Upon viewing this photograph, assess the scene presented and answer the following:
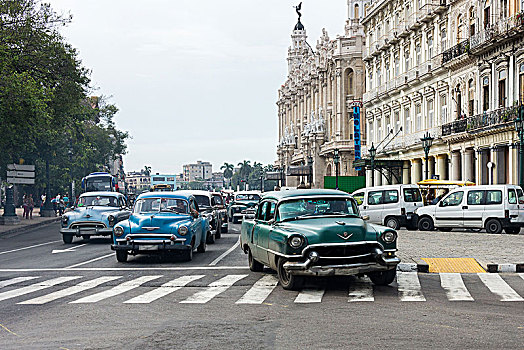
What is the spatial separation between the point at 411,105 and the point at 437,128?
6.37 metres

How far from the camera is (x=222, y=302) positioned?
37.3 ft

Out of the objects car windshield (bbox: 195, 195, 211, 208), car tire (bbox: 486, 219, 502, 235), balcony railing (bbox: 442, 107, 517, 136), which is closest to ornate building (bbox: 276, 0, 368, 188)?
balcony railing (bbox: 442, 107, 517, 136)

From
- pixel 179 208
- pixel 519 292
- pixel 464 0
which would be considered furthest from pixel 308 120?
pixel 519 292

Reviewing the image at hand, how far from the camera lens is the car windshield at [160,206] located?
18906 mm

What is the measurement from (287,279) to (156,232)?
587cm

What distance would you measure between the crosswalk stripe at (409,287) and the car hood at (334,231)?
106 cm

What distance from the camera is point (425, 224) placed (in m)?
30.6

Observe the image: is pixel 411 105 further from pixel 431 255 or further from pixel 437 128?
pixel 431 255

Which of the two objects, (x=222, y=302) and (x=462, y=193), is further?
(x=462, y=193)

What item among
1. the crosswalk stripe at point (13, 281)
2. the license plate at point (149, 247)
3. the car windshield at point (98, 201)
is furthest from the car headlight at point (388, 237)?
the car windshield at point (98, 201)

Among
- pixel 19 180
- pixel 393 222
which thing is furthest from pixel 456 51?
pixel 19 180

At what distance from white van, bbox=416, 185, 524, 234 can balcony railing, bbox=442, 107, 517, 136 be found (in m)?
8.40

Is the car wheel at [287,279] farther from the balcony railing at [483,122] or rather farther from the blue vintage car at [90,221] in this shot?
the balcony railing at [483,122]

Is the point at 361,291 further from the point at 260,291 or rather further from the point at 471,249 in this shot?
the point at 471,249
